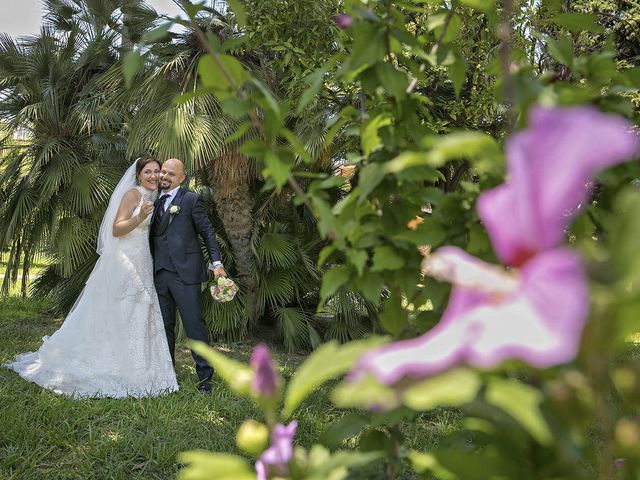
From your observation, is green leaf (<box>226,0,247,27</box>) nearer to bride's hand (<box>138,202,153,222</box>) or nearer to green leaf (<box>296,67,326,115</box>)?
green leaf (<box>296,67,326,115</box>)

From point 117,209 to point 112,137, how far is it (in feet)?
9.38

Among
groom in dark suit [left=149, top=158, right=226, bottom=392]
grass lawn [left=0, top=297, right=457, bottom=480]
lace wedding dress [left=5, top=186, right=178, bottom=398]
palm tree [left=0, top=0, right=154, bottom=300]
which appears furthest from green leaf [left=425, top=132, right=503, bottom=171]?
palm tree [left=0, top=0, right=154, bottom=300]

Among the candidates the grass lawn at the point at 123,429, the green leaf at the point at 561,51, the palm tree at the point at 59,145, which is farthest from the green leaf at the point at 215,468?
the palm tree at the point at 59,145

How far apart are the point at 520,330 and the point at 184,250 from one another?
388 cm

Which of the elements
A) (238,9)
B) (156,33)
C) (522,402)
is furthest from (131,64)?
(522,402)

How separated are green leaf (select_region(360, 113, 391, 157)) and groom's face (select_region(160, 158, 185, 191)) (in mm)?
3393

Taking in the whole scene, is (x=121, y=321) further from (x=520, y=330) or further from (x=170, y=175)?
(x=520, y=330)

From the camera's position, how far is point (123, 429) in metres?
3.04

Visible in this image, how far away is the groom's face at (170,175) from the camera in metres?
4.03

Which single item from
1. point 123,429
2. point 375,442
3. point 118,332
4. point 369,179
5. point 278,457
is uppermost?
point 369,179

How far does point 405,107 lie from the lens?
846 millimetres

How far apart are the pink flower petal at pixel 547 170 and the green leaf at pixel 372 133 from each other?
1.67ft

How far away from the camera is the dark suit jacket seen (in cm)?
400

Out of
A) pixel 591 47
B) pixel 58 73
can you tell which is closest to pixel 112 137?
pixel 58 73
